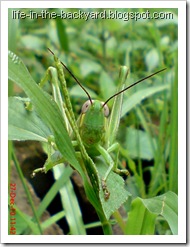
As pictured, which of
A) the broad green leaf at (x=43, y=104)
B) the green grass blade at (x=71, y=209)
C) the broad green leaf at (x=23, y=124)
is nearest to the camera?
the broad green leaf at (x=43, y=104)

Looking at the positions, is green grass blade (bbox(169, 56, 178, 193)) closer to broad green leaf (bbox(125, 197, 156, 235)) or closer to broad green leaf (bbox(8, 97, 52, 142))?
broad green leaf (bbox(125, 197, 156, 235))

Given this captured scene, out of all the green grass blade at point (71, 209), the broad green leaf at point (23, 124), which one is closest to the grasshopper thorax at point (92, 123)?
the broad green leaf at point (23, 124)

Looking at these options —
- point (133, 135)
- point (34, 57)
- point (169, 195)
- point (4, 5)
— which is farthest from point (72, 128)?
point (34, 57)

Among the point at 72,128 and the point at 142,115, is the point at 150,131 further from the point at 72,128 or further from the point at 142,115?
the point at 72,128

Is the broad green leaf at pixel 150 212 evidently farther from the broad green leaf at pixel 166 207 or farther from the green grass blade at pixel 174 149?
the green grass blade at pixel 174 149

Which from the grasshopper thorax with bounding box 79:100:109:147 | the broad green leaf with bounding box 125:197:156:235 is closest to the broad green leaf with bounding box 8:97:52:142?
the grasshopper thorax with bounding box 79:100:109:147

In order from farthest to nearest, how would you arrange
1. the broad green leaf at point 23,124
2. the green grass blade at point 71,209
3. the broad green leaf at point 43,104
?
the green grass blade at point 71,209 < the broad green leaf at point 23,124 < the broad green leaf at point 43,104

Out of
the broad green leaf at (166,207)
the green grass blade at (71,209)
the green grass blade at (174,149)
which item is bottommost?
the green grass blade at (71,209)

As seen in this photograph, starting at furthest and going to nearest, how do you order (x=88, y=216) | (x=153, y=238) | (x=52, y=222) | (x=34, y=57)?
(x=34, y=57)
(x=88, y=216)
(x=52, y=222)
(x=153, y=238)
